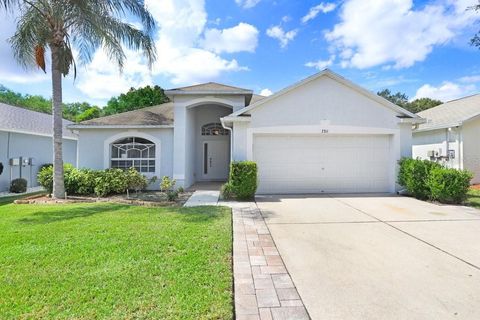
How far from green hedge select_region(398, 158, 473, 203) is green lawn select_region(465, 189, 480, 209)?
0.32 meters

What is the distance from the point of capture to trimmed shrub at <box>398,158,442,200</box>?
10.3 meters

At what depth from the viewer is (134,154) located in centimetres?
1420

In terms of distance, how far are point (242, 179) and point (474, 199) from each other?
28.0ft

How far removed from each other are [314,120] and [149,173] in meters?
8.07

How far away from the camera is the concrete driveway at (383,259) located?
3336mm

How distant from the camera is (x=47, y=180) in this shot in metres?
11.8

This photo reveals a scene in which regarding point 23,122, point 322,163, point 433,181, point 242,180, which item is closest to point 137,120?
point 242,180

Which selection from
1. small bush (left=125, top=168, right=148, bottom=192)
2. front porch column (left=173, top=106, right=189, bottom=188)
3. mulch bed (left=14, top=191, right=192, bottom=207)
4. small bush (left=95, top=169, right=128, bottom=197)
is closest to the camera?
mulch bed (left=14, top=191, right=192, bottom=207)

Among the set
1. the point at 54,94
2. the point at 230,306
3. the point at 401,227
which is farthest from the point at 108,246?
the point at 54,94

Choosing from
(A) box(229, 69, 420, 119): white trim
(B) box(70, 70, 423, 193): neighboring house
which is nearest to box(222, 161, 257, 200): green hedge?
(B) box(70, 70, 423, 193): neighboring house

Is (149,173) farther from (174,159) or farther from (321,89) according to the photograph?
(321,89)

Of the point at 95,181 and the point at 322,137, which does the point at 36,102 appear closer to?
the point at 95,181

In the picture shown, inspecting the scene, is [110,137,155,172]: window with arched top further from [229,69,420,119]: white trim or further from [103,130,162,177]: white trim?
[229,69,420,119]: white trim

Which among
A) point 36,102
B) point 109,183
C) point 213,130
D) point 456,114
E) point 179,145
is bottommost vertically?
point 109,183
